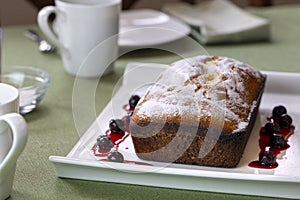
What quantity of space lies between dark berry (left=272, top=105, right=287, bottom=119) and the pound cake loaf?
13cm

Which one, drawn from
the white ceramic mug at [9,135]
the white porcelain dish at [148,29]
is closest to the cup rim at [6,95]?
the white ceramic mug at [9,135]

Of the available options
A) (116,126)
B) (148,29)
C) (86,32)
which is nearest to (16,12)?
(148,29)

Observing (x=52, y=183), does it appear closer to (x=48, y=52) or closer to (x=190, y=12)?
(x=48, y=52)

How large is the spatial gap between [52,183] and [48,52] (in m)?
0.78

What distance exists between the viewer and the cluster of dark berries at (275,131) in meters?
1.11

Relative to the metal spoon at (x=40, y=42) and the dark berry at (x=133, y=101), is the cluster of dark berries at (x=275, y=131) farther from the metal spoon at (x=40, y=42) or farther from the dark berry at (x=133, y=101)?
the metal spoon at (x=40, y=42)

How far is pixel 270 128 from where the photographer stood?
1245mm

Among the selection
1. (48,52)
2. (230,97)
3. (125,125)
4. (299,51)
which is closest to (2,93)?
(125,125)

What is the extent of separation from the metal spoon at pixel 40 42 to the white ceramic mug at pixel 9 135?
757 millimetres

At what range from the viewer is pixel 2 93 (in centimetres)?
105

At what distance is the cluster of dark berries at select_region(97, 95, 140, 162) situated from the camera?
1118mm

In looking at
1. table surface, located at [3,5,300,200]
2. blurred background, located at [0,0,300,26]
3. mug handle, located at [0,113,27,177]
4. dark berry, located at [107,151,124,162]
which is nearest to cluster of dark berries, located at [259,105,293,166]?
table surface, located at [3,5,300,200]

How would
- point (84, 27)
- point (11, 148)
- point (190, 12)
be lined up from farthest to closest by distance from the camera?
point (190, 12), point (84, 27), point (11, 148)

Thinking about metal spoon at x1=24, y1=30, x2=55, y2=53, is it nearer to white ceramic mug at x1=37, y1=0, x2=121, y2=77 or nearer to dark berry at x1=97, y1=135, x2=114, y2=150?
white ceramic mug at x1=37, y1=0, x2=121, y2=77
